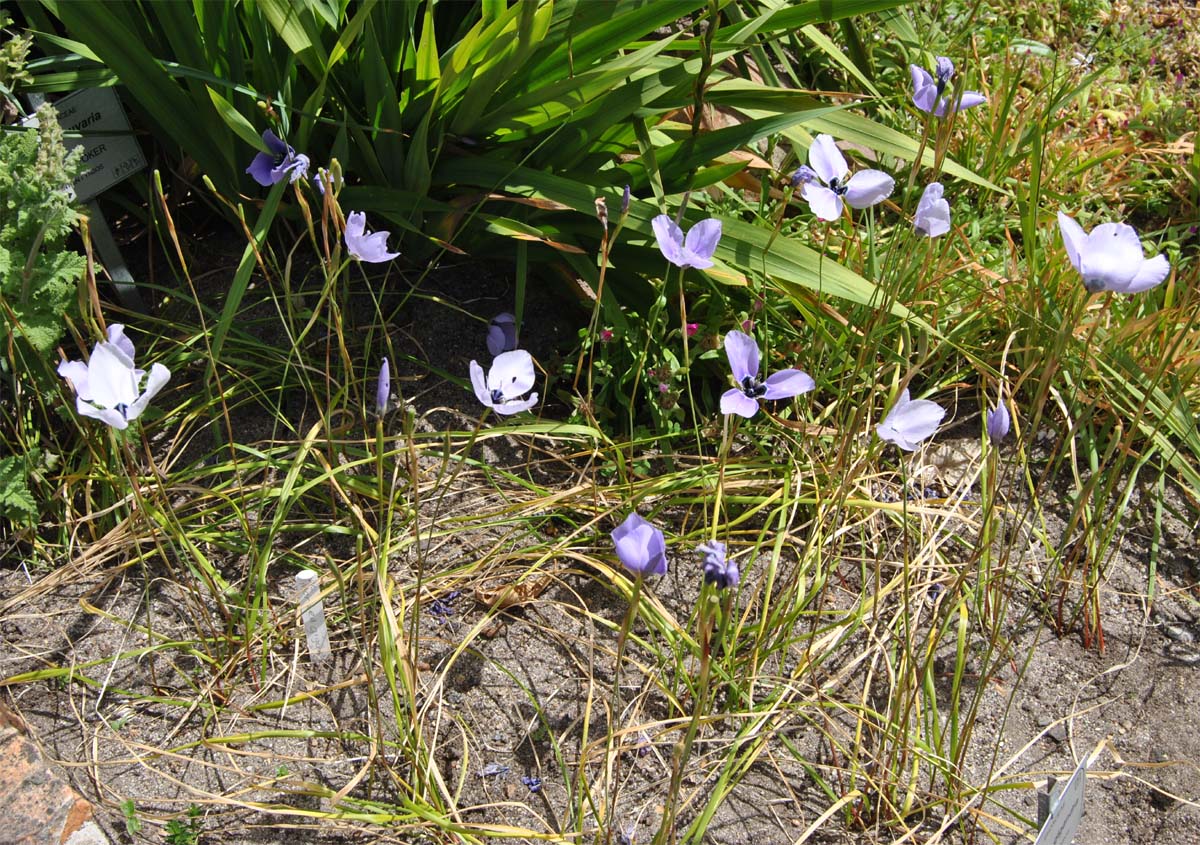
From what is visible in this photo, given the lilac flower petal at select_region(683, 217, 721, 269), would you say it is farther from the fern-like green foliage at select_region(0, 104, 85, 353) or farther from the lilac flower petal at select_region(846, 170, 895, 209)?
the fern-like green foliage at select_region(0, 104, 85, 353)

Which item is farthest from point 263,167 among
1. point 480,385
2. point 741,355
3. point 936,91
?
point 936,91

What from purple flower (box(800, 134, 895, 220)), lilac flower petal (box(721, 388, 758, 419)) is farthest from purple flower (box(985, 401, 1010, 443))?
purple flower (box(800, 134, 895, 220))

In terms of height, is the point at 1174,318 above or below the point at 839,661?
above

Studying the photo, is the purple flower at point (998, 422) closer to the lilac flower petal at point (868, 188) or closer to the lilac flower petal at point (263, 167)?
the lilac flower petal at point (868, 188)

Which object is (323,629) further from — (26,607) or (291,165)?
(291,165)

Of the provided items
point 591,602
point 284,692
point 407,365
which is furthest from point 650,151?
point 284,692

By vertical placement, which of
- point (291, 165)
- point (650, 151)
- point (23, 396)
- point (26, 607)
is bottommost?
point (26, 607)
